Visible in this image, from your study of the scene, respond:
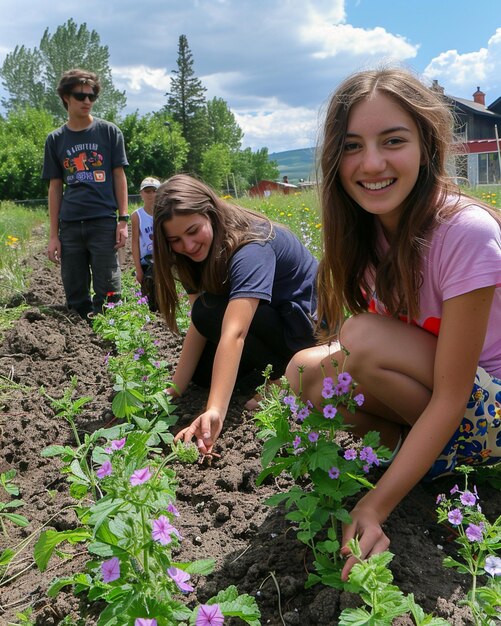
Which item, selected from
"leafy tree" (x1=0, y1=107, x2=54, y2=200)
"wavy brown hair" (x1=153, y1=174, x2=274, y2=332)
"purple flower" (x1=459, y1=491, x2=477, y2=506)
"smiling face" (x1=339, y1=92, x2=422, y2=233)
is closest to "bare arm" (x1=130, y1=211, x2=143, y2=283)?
"wavy brown hair" (x1=153, y1=174, x2=274, y2=332)

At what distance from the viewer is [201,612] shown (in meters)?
1.16

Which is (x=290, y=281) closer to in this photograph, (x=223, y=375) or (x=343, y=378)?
(x=223, y=375)

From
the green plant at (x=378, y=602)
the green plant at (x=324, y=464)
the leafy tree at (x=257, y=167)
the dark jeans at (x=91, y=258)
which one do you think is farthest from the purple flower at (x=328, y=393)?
the leafy tree at (x=257, y=167)

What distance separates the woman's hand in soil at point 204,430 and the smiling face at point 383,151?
0.89 meters

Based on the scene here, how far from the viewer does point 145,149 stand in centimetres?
3155

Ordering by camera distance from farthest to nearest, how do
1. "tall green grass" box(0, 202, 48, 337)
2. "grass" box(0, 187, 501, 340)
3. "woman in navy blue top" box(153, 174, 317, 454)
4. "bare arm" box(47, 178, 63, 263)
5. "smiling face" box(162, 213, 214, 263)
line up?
"grass" box(0, 187, 501, 340), "bare arm" box(47, 178, 63, 263), "tall green grass" box(0, 202, 48, 337), "smiling face" box(162, 213, 214, 263), "woman in navy blue top" box(153, 174, 317, 454)

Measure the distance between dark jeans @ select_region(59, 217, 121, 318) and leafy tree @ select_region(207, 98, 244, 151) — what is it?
2569 inches

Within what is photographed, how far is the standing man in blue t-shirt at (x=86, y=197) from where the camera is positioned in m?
4.67

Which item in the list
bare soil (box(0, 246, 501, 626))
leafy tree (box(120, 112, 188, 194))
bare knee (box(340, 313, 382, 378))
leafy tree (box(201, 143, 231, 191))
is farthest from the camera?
leafy tree (box(201, 143, 231, 191))

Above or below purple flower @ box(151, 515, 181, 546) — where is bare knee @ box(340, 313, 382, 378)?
above

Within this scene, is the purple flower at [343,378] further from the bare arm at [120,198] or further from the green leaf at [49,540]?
the bare arm at [120,198]

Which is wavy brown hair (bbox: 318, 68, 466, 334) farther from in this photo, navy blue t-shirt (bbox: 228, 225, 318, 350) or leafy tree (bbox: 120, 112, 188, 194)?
leafy tree (bbox: 120, 112, 188, 194)

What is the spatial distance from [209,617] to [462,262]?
1.07 meters

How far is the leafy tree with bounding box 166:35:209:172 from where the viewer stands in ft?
163
